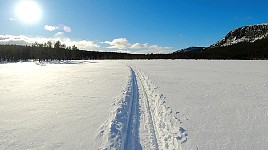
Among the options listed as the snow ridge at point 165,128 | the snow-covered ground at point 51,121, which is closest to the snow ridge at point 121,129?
the snow-covered ground at point 51,121

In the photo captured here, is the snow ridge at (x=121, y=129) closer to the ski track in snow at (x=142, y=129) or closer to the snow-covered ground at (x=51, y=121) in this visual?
the ski track in snow at (x=142, y=129)

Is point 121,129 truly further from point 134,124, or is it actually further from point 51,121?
point 51,121

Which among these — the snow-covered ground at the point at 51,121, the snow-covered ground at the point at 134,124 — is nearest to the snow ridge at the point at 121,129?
the snow-covered ground at the point at 134,124

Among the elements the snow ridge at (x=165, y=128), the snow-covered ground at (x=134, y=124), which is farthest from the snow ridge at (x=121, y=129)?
the snow ridge at (x=165, y=128)

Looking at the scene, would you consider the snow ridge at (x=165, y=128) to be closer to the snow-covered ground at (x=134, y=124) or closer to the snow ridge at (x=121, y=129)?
the snow-covered ground at (x=134, y=124)

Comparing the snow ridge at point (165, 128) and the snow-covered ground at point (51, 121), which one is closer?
the snow ridge at point (165, 128)

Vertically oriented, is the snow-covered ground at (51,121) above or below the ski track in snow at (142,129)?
below

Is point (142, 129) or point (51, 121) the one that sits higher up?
point (142, 129)

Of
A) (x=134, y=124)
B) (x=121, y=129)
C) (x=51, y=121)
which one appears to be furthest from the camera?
(x=51, y=121)

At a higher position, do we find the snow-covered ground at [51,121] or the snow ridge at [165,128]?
the snow ridge at [165,128]

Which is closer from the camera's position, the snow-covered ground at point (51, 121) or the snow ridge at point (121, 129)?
the snow ridge at point (121, 129)

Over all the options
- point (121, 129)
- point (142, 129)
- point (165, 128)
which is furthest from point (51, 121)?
point (165, 128)

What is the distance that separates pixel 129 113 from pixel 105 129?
1.75 m

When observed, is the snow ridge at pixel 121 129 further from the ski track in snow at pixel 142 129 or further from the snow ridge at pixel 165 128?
the snow ridge at pixel 165 128
